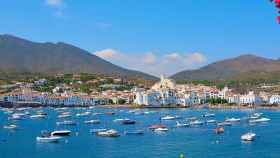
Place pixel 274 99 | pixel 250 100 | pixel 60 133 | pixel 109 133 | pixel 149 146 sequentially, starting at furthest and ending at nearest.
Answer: pixel 274 99 < pixel 250 100 < pixel 60 133 < pixel 109 133 < pixel 149 146

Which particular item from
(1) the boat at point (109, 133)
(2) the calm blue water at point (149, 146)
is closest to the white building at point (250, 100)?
(2) the calm blue water at point (149, 146)

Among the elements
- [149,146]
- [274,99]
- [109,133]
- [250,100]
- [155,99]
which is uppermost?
[155,99]

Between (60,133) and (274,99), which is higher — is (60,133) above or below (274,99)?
below

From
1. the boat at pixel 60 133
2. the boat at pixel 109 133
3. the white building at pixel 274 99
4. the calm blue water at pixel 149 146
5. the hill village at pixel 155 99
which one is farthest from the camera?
the white building at pixel 274 99

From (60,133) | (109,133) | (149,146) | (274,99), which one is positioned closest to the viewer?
(149,146)

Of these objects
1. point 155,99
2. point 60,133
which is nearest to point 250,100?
point 155,99

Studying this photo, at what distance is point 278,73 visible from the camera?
174 meters

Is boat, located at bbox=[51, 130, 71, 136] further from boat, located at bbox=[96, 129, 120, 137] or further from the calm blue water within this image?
boat, located at bbox=[96, 129, 120, 137]

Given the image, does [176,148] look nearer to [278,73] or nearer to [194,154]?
[194,154]

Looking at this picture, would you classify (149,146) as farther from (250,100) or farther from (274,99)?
(274,99)

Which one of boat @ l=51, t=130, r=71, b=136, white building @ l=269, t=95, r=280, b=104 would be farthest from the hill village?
boat @ l=51, t=130, r=71, b=136

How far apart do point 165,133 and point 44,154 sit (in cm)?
1429

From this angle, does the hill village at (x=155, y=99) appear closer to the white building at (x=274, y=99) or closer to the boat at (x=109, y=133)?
the white building at (x=274, y=99)

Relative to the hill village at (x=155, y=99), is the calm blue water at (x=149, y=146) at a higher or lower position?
lower
